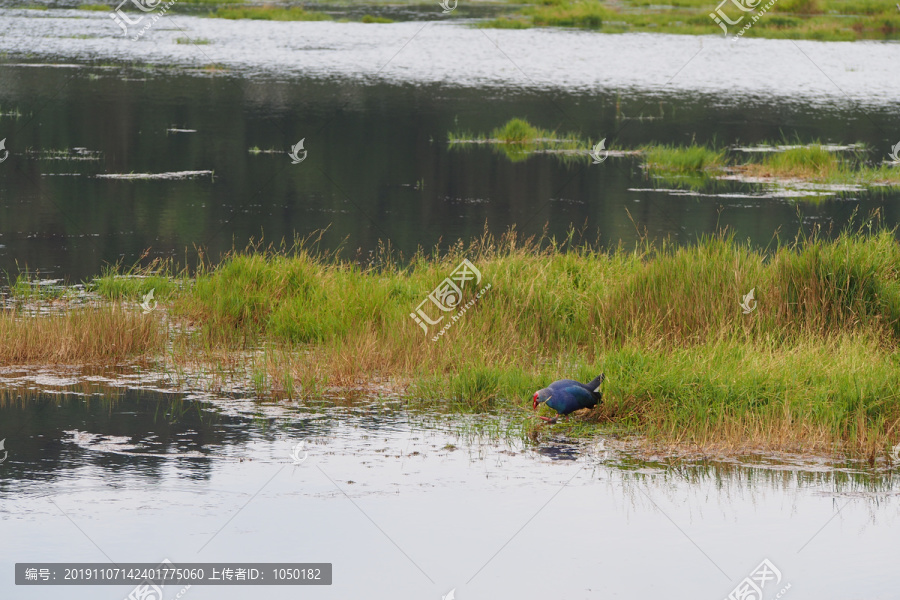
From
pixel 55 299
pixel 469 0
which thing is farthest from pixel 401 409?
pixel 469 0

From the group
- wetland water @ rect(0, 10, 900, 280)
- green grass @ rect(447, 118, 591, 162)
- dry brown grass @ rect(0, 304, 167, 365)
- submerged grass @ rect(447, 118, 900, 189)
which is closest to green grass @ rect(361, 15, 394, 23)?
wetland water @ rect(0, 10, 900, 280)

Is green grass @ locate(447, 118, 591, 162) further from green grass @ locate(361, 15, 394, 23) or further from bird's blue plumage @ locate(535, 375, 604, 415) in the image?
green grass @ locate(361, 15, 394, 23)

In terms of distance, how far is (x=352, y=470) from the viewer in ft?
34.4

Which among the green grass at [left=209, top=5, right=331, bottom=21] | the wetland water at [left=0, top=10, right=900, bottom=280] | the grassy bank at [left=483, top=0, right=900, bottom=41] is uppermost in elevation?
the grassy bank at [left=483, top=0, right=900, bottom=41]

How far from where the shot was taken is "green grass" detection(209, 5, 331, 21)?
Answer: 234 ft

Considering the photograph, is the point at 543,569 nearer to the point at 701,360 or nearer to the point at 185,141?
the point at 701,360

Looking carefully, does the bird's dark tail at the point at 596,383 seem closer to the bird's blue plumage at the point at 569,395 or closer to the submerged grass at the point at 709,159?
the bird's blue plumage at the point at 569,395

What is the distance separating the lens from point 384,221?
26.2 meters

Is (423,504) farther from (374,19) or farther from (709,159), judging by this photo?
(374,19)

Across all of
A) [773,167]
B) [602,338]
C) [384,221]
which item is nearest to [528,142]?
[773,167]

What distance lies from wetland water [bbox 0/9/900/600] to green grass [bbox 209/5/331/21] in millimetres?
1445

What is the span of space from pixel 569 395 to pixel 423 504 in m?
2.16

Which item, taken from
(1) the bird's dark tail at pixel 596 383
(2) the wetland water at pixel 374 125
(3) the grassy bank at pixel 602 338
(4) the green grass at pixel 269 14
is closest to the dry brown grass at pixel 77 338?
(3) the grassy bank at pixel 602 338

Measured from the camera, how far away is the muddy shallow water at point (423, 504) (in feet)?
28.6
